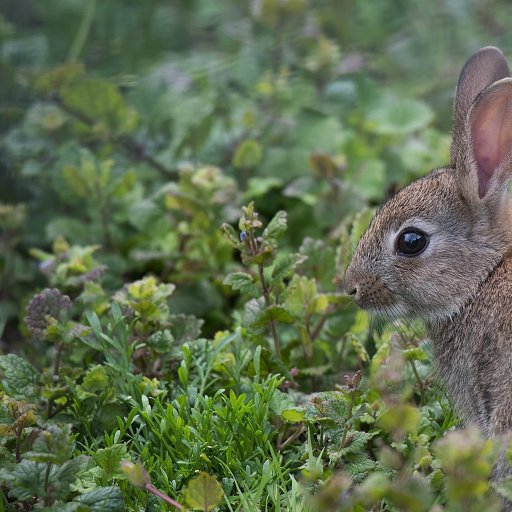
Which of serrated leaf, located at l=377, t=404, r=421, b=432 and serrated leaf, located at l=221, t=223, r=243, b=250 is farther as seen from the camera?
serrated leaf, located at l=221, t=223, r=243, b=250

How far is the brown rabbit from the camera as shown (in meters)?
4.38

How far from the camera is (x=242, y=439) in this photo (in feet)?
13.9

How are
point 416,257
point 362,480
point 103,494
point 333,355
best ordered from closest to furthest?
point 103,494 < point 362,480 < point 416,257 < point 333,355

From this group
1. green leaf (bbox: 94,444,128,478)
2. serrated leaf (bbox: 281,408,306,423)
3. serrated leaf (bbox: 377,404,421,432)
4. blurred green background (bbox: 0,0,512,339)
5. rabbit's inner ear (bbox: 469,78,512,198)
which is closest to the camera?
serrated leaf (bbox: 377,404,421,432)

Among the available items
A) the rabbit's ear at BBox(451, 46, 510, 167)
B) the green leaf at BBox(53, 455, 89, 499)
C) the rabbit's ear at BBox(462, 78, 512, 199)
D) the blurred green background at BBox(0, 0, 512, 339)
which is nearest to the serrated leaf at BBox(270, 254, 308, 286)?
the rabbit's ear at BBox(462, 78, 512, 199)

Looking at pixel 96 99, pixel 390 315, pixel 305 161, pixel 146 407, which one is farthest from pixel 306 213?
pixel 146 407

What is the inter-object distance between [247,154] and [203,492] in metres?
3.54

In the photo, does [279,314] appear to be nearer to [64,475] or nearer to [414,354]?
[414,354]

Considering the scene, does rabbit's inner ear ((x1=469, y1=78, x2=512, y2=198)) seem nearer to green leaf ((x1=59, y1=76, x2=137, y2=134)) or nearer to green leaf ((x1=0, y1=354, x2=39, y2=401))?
green leaf ((x1=0, y1=354, x2=39, y2=401))

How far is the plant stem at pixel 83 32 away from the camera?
7688mm

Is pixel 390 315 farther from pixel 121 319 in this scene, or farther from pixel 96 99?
pixel 96 99

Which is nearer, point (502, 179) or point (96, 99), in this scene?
point (502, 179)

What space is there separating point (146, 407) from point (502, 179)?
6.29ft

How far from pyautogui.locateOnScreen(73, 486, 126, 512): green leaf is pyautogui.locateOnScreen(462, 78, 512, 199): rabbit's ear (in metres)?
2.10
